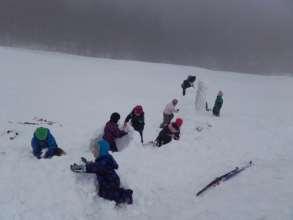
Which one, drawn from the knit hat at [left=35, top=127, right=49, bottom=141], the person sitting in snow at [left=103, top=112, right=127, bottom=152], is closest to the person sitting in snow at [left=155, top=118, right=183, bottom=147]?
the person sitting in snow at [left=103, top=112, right=127, bottom=152]

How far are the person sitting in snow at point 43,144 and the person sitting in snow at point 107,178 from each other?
227 cm

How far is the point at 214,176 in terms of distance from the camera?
10.8 metres

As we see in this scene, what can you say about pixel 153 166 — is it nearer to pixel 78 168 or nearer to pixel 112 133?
pixel 112 133

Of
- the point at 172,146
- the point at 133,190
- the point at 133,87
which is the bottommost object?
the point at 133,190

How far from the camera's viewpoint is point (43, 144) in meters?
11.2

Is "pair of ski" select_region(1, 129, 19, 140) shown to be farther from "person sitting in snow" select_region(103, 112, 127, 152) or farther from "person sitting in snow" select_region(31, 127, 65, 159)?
"person sitting in snow" select_region(103, 112, 127, 152)

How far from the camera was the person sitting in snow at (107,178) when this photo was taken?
8805 mm

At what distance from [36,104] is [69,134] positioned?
8028 mm

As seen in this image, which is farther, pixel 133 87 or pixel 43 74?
pixel 43 74

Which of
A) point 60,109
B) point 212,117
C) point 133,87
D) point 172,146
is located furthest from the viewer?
point 133,87

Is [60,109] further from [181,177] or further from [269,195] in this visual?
[269,195]

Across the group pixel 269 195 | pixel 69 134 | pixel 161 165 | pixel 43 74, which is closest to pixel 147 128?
pixel 69 134

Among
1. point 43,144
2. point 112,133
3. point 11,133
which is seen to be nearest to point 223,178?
point 112,133

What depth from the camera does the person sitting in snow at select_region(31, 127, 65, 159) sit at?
429 inches
